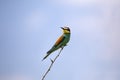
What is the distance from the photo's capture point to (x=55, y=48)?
6805mm

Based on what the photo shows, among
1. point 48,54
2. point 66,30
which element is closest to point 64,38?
point 66,30

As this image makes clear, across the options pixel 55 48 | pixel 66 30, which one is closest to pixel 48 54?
pixel 55 48

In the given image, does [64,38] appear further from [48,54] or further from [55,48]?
[48,54]

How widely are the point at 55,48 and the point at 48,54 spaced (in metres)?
1.08

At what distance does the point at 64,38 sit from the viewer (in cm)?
689

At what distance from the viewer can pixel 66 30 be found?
23.4 feet

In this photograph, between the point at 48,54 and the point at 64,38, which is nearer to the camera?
the point at 48,54

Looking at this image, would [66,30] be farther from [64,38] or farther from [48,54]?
[48,54]

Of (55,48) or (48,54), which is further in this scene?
(55,48)

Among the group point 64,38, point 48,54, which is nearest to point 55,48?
point 64,38

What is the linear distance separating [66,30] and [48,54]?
1.67m

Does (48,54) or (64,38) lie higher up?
(64,38)

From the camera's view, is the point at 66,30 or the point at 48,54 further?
the point at 66,30
